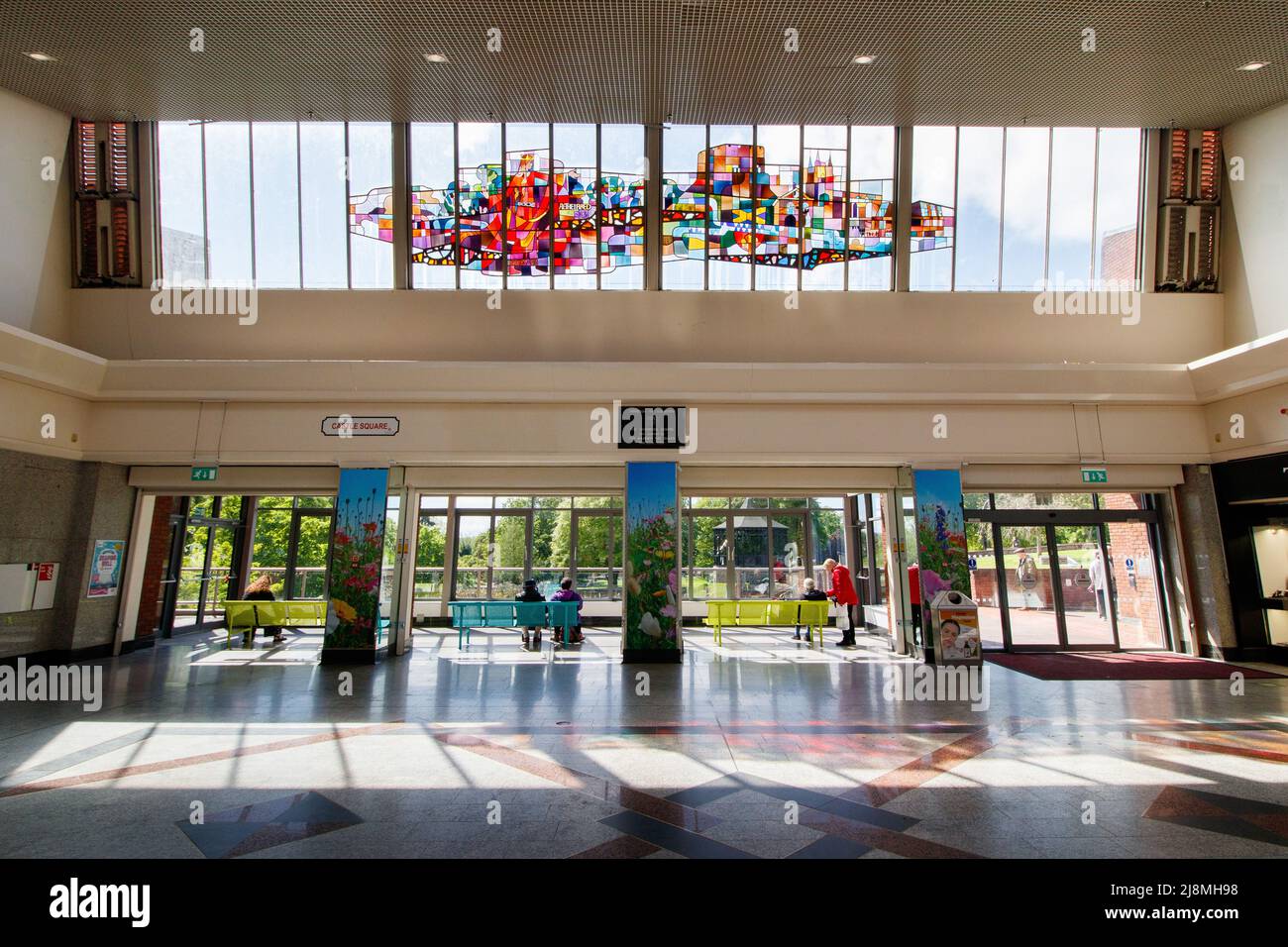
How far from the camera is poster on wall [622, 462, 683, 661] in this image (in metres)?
10.2

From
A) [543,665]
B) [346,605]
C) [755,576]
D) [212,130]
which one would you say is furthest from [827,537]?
[212,130]

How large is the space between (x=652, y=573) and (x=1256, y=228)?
9512 mm

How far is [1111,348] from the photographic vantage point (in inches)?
422

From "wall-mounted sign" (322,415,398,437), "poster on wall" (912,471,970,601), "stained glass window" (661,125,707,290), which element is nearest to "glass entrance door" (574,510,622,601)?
"wall-mounted sign" (322,415,398,437)

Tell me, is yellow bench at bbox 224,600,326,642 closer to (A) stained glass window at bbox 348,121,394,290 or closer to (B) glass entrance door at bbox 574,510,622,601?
(A) stained glass window at bbox 348,121,394,290

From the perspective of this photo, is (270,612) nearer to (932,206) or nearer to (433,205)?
(433,205)

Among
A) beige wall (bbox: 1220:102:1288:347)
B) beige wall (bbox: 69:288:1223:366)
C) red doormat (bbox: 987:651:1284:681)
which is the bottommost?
red doormat (bbox: 987:651:1284:681)

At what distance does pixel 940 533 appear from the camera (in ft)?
34.2

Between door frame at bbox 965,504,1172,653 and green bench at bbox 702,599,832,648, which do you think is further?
green bench at bbox 702,599,832,648

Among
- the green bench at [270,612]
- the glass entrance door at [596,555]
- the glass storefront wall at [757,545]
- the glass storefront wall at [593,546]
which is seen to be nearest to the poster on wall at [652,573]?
the green bench at [270,612]

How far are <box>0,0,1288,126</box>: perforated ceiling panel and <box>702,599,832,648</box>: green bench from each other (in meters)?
7.42

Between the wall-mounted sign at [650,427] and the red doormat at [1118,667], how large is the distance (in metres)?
5.65

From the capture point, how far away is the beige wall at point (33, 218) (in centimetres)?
916

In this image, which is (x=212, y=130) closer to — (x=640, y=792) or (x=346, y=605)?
(x=346, y=605)
